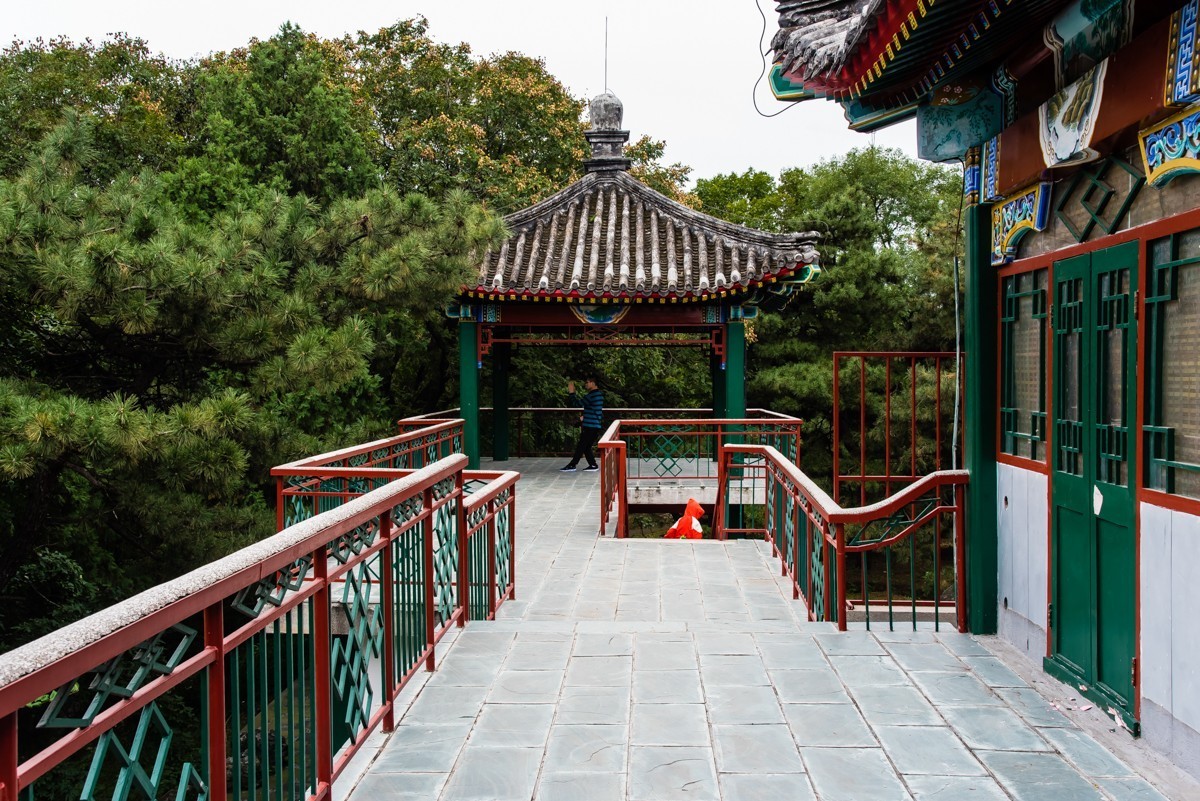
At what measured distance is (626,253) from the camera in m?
14.5

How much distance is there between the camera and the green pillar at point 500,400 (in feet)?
53.7

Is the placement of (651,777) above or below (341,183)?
below

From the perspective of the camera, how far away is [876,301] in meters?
22.0

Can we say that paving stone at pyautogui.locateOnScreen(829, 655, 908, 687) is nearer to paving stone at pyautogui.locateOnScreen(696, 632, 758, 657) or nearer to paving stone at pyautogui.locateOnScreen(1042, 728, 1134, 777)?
paving stone at pyautogui.locateOnScreen(696, 632, 758, 657)

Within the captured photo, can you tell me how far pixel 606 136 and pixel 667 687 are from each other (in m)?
13.2

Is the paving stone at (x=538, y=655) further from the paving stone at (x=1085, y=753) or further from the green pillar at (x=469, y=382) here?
the green pillar at (x=469, y=382)

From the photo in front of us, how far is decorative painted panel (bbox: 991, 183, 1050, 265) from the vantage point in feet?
15.4

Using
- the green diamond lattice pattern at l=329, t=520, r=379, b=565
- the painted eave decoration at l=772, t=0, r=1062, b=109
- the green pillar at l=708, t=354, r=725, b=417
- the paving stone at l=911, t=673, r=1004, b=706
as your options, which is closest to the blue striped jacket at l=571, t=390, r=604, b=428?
the green pillar at l=708, t=354, r=725, b=417

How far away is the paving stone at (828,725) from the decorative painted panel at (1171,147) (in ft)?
7.74

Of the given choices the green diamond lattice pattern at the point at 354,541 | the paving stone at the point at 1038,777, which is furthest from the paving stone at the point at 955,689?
the green diamond lattice pattern at the point at 354,541

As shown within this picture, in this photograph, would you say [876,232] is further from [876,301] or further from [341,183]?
[341,183]

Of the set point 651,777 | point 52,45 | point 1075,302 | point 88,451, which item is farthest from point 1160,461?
point 52,45

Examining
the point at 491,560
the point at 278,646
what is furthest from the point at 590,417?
the point at 278,646

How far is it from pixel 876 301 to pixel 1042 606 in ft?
58.9
